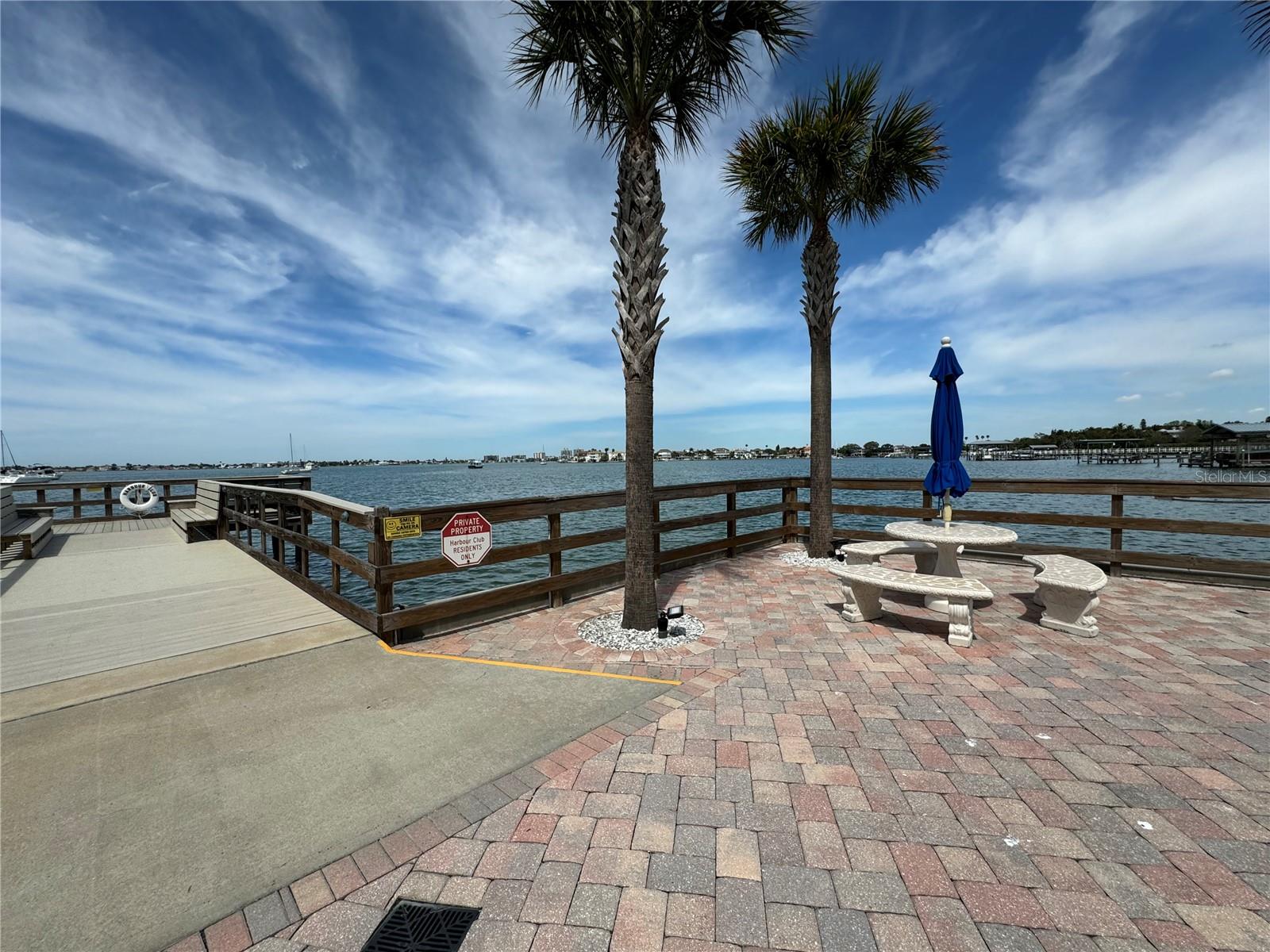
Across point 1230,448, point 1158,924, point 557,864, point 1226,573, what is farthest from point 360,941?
point 1230,448

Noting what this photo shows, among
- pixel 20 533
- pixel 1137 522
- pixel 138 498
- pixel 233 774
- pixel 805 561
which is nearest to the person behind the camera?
pixel 233 774

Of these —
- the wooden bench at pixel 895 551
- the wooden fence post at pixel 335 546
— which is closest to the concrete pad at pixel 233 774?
the wooden fence post at pixel 335 546

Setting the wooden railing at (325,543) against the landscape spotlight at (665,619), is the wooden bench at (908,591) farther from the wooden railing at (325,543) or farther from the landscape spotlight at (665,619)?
the wooden railing at (325,543)

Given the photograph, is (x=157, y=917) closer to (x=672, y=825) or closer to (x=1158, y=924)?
(x=672, y=825)

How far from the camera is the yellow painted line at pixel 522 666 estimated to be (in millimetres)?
3865

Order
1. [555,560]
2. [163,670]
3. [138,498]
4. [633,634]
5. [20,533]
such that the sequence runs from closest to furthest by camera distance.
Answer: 1. [163,670]
2. [633,634]
3. [555,560]
4. [20,533]
5. [138,498]

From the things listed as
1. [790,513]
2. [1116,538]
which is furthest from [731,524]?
[1116,538]

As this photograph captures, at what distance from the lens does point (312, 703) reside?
135 inches

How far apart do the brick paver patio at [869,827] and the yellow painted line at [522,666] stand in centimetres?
13

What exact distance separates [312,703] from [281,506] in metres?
4.80

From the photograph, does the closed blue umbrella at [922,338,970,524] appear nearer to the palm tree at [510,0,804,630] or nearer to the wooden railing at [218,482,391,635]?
the palm tree at [510,0,804,630]

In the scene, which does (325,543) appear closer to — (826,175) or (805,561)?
(805,561)

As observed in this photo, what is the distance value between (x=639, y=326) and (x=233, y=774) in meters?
4.32

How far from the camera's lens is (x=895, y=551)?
20.6 feet
